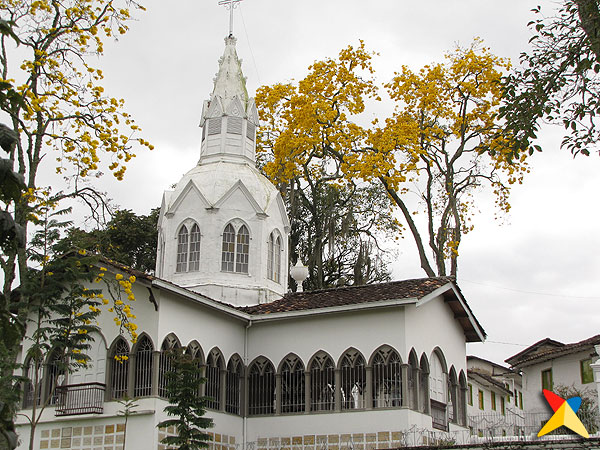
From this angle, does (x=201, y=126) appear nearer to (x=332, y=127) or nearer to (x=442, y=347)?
(x=332, y=127)

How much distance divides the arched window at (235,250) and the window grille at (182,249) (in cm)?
149

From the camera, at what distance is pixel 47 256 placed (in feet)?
75.5

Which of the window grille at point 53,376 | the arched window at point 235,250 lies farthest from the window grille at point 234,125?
the window grille at point 53,376

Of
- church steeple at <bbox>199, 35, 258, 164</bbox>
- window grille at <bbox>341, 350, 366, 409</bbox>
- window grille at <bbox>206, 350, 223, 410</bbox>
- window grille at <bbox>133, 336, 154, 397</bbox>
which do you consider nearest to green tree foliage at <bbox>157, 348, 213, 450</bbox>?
window grille at <bbox>133, 336, 154, 397</bbox>

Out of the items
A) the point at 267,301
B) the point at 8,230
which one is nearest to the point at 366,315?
the point at 267,301

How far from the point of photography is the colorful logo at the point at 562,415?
20312 mm

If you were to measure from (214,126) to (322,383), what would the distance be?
42.7 feet

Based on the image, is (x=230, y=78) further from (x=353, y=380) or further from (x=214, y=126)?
(x=353, y=380)

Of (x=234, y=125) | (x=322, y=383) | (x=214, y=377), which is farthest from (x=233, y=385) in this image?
(x=234, y=125)

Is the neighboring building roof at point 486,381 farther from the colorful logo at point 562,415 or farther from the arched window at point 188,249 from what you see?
the colorful logo at point 562,415

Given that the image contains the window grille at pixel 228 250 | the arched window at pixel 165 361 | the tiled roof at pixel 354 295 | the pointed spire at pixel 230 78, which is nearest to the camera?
the arched window at pixel 165 361

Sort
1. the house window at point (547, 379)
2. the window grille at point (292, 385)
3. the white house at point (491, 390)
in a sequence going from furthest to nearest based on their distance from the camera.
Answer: the white house at point (491, 390), the house window at point (547, 379), the window grille at point (292, 385)

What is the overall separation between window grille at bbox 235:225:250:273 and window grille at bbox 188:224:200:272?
148cm

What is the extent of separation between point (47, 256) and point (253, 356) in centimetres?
846
